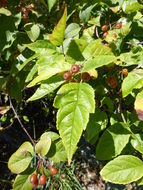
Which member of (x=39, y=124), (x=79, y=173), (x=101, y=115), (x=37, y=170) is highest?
(x=101, y=115)

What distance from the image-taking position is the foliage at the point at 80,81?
2.64ft

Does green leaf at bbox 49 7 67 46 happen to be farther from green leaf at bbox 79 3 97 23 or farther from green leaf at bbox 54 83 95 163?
green leaf at bbox 79 3 97 23

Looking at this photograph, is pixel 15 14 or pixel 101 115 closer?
pixel 101 115

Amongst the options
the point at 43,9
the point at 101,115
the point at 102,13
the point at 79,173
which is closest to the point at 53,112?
the point at 79,173

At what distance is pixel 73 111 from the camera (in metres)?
0.78

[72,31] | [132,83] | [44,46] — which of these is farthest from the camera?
[72,31]

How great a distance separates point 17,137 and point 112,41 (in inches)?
82.1

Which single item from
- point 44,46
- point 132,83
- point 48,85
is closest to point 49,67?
point 48,85

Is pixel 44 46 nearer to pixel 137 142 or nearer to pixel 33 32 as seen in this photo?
pixel 33 32

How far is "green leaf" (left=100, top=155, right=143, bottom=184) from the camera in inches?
35.1

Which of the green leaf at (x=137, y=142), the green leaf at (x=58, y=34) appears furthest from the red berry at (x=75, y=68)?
the green leaf at (x=137, y=142)

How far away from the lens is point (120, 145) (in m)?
1.00

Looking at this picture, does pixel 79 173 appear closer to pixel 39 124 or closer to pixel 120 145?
pixel 39 124

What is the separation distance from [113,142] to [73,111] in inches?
11.5
